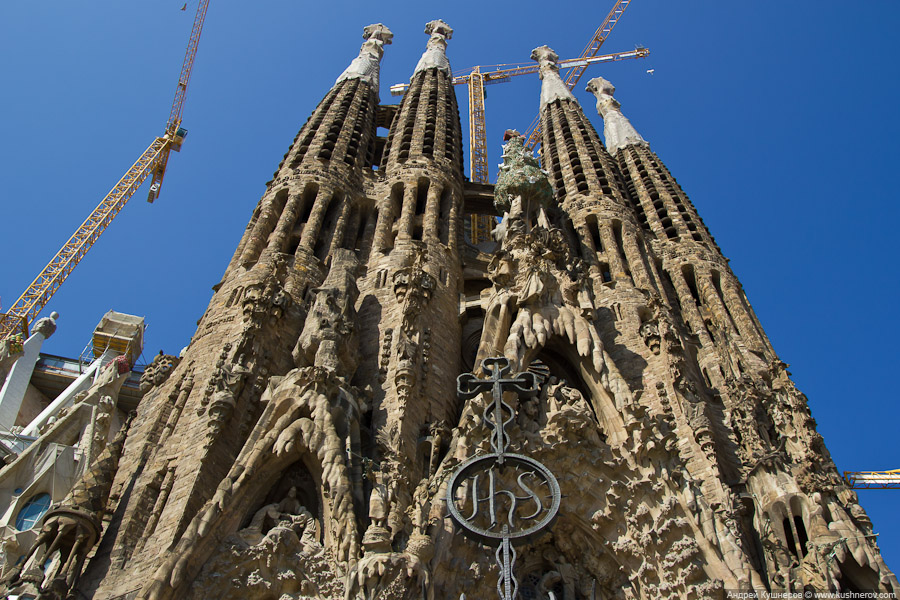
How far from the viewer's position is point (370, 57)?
34.2 metres

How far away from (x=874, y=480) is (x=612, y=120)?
2290 centimetres

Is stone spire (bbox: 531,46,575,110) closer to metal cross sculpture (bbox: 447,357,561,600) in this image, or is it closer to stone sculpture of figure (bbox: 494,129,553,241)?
stone sculpture of figure (bbox: 494,129,553,241)

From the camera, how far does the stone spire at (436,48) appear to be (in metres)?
35.0

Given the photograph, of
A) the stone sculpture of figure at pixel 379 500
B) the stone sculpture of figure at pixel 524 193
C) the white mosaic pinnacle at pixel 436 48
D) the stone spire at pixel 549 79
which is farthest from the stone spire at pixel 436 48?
the stone sculpture of figure at pixel 379 500

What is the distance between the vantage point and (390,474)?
12.5 m

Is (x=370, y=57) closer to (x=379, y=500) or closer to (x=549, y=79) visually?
(x=549, y=79)

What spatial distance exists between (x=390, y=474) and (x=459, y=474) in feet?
6.20

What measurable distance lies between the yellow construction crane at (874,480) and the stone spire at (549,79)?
23.8 m

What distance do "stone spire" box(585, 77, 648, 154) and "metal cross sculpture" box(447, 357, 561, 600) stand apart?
2182 centimetres

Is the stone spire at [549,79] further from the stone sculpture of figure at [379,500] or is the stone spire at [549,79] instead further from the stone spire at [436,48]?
the stone sculpture of figure at [379,500]

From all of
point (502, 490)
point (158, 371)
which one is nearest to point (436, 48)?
point (158, 371)

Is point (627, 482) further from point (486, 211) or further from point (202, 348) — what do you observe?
point (486, 211)

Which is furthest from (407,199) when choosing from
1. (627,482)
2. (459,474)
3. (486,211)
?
(459,474)

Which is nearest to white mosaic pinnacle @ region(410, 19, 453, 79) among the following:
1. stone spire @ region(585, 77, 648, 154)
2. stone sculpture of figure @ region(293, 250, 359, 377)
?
stone spire @ region(585, 77, 648, 154)
